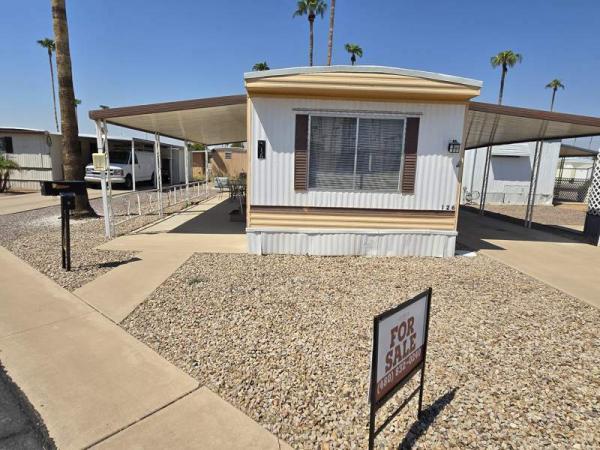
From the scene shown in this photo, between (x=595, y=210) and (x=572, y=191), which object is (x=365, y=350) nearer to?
(x=595, y=210)

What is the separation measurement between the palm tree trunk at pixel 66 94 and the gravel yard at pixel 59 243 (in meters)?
1.18

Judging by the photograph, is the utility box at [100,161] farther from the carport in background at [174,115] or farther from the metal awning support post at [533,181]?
the metal awning support post at [533,181]

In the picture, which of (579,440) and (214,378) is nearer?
(579,440)

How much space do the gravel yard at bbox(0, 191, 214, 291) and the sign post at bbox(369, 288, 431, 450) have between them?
4378 mm

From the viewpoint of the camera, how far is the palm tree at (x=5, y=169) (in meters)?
16.0

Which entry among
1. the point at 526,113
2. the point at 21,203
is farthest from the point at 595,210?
the point at 21,203

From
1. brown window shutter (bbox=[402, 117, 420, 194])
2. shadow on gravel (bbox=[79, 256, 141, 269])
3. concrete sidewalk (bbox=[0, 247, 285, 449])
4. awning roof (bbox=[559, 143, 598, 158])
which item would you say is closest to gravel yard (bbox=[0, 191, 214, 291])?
shadow on gravel (bbox=[79, 256, 141, 269])

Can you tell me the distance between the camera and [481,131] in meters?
9.45

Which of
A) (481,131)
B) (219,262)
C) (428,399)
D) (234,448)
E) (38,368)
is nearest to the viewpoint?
(234,448)

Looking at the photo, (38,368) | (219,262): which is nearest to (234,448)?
(38,368)

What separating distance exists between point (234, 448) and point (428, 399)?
147 centimetres

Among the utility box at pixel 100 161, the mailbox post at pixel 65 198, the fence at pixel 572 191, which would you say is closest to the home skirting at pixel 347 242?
the mailbox post at pixel 65 198

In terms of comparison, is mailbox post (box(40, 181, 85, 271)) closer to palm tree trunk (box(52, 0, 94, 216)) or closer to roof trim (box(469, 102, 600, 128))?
palm tree trunk (box(52, 0, 94, 216))

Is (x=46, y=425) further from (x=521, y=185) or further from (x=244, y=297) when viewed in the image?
(x=521, y=185)
